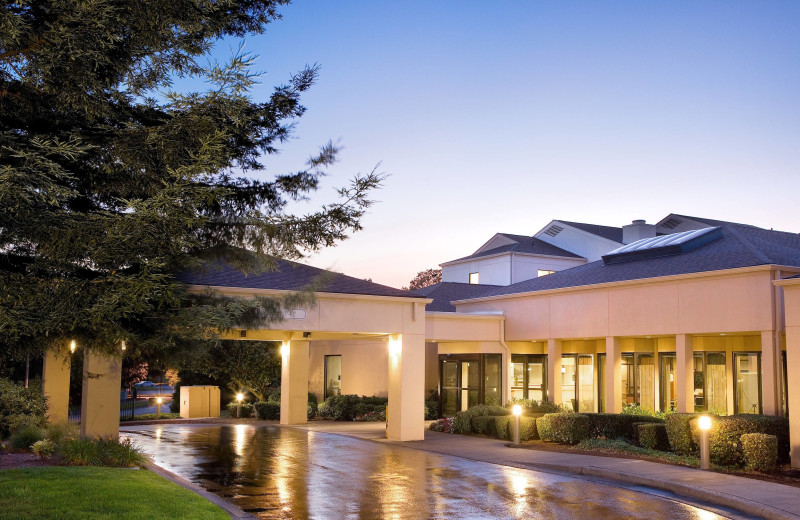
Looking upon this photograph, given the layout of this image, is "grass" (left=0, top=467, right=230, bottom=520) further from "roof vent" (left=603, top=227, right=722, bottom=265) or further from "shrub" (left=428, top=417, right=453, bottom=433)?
"roof vent" (left=603, top=227, right=722, bottom=265)

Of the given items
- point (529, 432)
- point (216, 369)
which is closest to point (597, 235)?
point (216, 369)

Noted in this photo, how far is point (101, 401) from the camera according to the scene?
58.7 ft

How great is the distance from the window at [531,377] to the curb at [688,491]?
11.2 meters

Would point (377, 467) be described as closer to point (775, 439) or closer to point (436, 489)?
point (436, 489)

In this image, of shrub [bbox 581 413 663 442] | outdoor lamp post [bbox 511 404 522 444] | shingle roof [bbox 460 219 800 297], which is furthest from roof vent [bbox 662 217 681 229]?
outdoor lamp post [bbox 511 404 522 444]

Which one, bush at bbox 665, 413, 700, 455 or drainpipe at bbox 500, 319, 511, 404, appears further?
drainpipe at bbox 500, 319, 511, 404

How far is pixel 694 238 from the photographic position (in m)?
26.1

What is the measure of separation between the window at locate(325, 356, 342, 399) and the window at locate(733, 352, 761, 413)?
1897cm

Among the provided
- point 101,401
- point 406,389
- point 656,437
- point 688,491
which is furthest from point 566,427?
point 101,401

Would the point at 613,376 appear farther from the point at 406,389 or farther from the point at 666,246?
the point at 406,389

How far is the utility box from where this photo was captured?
121 feet

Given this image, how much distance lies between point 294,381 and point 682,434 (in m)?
16.6

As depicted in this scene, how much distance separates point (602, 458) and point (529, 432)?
4.22 meters

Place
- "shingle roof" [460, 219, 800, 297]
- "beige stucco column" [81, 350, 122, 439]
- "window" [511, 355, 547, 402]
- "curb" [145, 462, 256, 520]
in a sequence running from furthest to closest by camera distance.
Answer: "window" [511, 355, 547, 402], "shingle roof" [460, 219, 800, 297], "beige stucco column" [81, 350, 122, 439], "curb" [145, 462, 256, 520]
